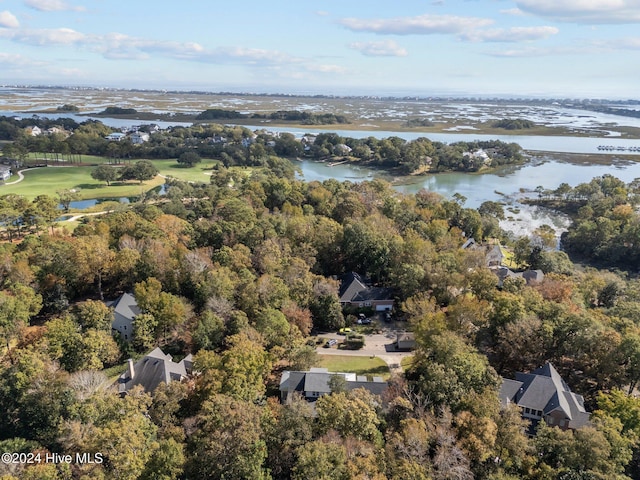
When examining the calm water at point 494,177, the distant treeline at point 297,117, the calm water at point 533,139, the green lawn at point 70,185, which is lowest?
the green lawn at point 70,185

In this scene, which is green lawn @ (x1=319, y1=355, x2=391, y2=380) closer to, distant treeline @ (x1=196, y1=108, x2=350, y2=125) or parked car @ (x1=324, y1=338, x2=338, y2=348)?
parked car @ (x1=324, y1=338, x2=338, y2=348)

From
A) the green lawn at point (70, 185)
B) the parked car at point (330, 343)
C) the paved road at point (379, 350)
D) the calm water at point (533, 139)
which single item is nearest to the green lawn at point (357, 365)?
the paved road at point (379, 350)

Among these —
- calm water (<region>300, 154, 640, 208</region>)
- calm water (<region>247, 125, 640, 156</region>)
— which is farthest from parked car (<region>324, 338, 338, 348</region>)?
calm water (<region>247, 125, 640, 156</region>)

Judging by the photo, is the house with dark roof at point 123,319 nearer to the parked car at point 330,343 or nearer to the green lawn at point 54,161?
the parked car at point 330,343

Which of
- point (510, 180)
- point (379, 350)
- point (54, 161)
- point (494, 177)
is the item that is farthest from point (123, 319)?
point (494, 177)

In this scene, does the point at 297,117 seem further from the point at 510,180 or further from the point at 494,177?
the point at 510,180
